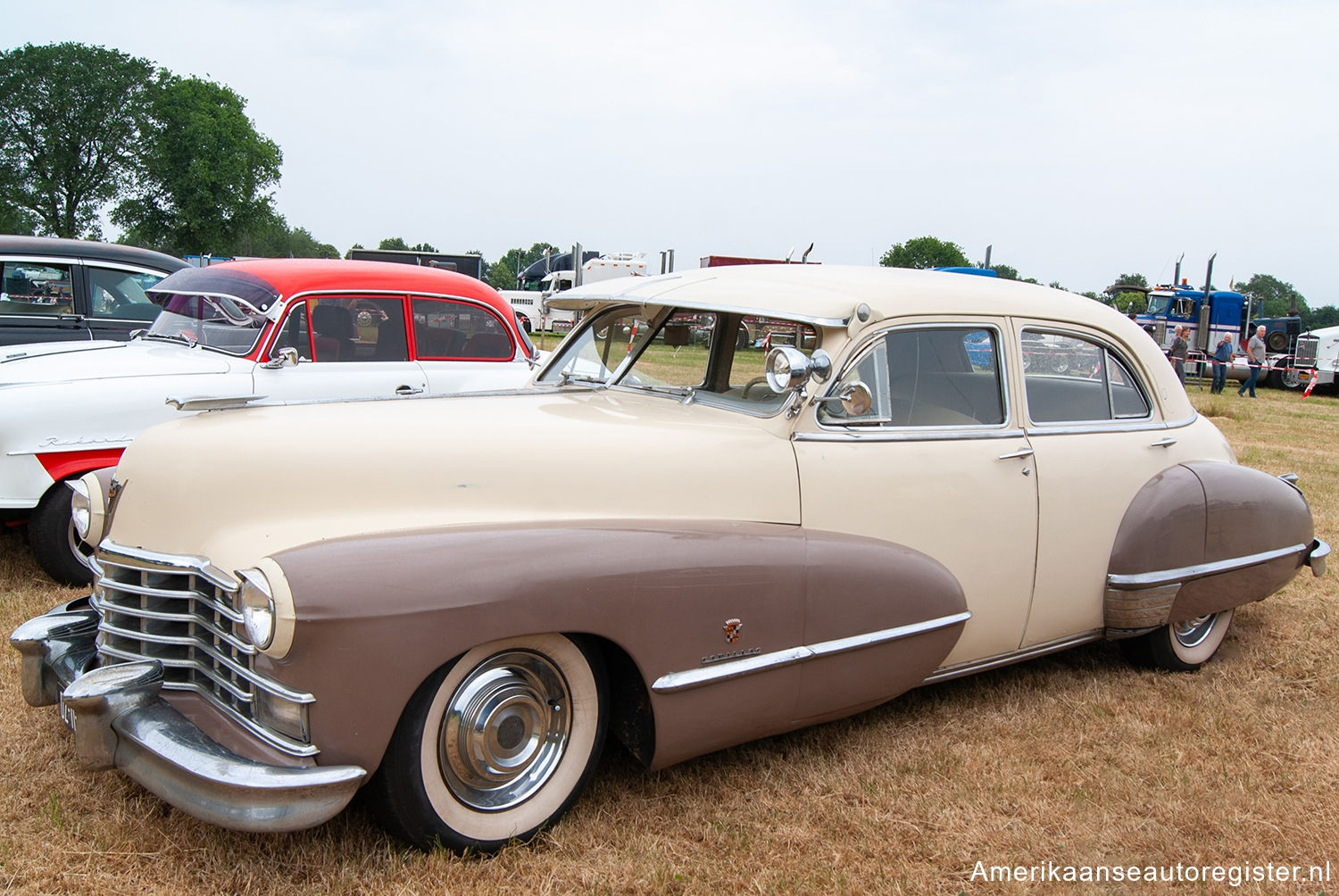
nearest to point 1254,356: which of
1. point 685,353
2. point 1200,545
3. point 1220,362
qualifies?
point 1220,362

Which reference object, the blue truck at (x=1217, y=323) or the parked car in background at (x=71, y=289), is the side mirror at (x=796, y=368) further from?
the blue truck at (x=1217, y=323)

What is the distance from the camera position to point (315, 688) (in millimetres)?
2096

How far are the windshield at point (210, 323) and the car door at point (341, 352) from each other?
179 mm

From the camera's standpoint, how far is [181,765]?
2086 mm

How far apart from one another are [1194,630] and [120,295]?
7465 mm

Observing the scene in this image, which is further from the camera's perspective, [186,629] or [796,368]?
[796,368]

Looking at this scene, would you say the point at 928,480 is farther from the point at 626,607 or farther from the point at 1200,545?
the point at 1200,545

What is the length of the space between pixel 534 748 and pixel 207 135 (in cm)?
5385

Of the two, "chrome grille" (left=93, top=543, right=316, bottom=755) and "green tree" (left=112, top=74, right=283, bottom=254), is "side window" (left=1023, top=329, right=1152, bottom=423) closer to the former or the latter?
"chrome grille" (left=93, top=543, right=316, bottom=755)

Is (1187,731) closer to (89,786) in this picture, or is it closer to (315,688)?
(315,688)

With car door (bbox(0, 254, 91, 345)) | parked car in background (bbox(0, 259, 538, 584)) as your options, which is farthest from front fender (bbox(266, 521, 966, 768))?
car door (bbox(0, 254, 91, 345))

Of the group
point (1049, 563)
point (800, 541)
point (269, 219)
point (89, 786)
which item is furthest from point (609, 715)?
point (269, 219)

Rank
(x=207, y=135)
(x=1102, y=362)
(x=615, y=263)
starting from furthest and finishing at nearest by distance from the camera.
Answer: (x=207, y=135)
(x=615, y=263)
(x=1102, y=362)

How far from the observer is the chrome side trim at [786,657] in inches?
101
